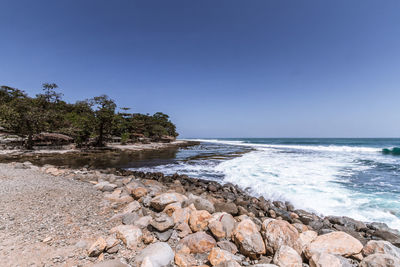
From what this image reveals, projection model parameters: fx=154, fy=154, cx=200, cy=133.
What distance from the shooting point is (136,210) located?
3.67m

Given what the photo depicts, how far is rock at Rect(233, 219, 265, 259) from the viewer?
7.80 feet

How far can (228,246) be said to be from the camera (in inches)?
98.6

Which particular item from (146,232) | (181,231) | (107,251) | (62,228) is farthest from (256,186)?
(62,228)

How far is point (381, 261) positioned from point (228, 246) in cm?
196

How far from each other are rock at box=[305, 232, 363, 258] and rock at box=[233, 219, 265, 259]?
64cm

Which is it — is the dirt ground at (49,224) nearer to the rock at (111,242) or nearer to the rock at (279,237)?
the rock at (111,242)

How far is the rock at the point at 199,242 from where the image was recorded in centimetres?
245

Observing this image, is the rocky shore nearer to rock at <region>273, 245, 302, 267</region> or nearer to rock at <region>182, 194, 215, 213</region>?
rock at <region>273, 245, 302, 267</region>

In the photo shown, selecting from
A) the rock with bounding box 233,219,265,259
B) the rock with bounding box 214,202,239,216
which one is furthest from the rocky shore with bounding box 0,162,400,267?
the rock with bounding box 214,202,239,216

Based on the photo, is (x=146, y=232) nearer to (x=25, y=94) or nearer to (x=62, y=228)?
(x=62, y=228)

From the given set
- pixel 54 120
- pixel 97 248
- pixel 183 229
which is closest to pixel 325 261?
pixel 183 229

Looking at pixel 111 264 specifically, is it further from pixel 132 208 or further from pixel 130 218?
pixel 132 208

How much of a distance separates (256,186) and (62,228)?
6568 mm

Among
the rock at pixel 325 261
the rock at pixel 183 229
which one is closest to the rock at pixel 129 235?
the rock at pixel 183 229
